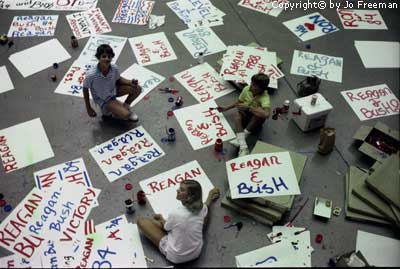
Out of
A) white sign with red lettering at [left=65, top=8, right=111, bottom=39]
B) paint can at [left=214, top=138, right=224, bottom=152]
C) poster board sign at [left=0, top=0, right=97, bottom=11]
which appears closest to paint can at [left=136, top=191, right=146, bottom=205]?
paint can at [left=214, top=138, right=224, bottom=152]

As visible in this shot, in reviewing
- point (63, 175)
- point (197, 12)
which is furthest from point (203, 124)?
point (197, 12)

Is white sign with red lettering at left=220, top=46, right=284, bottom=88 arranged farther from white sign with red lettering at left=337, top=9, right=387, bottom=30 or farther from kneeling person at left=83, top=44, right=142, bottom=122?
white sign with red lettering at left=337, top=9, right=387, bottom=30

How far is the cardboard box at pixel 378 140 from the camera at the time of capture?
101 inches

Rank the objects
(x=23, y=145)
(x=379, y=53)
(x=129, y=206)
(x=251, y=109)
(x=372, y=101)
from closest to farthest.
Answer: (x=129, y=206) → (x=251, y=109) → (x=23, y=145) → (x=372, y=101) → (x=379, y=53)

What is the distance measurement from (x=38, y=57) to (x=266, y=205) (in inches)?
88.2

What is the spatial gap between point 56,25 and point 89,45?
1.50 feet

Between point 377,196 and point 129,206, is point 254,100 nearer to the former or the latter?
point 377,196

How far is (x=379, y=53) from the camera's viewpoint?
3.31 m

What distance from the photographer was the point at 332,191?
2.48 meters

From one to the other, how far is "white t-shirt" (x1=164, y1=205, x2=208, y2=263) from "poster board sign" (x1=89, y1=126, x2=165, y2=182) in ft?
1.97

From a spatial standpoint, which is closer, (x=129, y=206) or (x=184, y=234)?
(x=184, y=234)

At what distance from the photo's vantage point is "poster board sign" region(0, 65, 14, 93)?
3088 mm

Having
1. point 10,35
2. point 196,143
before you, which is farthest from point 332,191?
point 10,35

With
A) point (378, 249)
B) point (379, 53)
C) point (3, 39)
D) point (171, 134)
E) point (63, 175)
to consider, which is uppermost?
point (3, 39)
